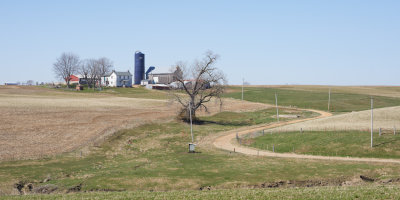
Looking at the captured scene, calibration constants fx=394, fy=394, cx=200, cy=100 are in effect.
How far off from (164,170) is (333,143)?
23.2 metres

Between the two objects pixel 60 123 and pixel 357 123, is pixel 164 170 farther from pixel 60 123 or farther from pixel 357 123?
pixel 357 123

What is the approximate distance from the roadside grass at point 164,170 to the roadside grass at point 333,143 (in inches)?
230

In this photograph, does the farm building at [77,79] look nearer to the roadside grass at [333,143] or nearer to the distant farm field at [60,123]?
the distant farm field at [60,123]

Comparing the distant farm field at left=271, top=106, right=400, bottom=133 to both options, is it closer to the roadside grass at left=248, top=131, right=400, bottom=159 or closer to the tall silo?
the roadside grass at left=248, top=131, right=400, bottom=159

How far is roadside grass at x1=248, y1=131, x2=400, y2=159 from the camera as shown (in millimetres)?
46531

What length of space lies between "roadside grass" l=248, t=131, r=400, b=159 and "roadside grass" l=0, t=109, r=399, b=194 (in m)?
5.85

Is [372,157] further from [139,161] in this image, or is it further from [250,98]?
[250,98]

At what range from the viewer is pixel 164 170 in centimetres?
3988

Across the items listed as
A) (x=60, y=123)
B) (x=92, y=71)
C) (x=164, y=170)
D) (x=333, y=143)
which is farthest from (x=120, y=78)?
(x=164, y=170)

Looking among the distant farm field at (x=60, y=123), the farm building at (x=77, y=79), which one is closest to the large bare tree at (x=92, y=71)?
the farm building at (x=77, y=79)

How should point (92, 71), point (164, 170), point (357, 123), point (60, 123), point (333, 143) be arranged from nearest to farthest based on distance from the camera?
point (164, 170), point (333, 143), point (60, 123), point (357, 123), point (92, 71)

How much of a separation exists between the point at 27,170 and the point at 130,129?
26.9 metres

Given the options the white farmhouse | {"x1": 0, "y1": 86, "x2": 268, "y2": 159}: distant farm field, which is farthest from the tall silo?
{"x1": 0, "y1": 86, "x2": 268, "y2": 159}: distant farm field

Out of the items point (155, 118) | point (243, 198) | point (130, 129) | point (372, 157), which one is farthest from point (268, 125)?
point (243, 198)
